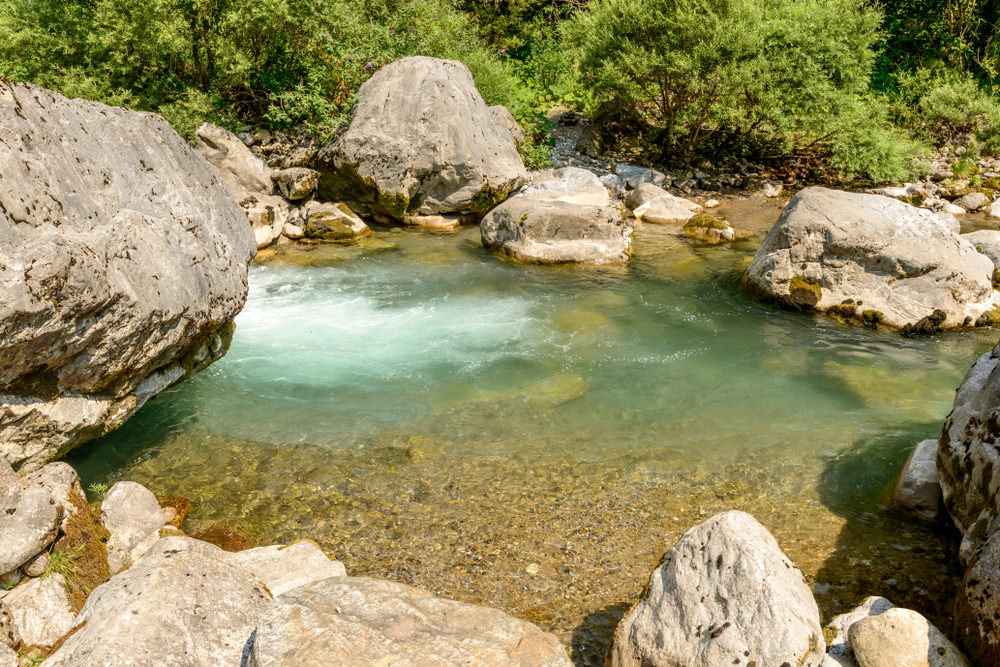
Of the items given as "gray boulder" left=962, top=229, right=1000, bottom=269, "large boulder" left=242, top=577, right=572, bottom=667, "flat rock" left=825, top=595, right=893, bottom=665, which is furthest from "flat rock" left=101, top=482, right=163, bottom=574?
"gray boulder" left=962, top=229, right=1000, bottom=269

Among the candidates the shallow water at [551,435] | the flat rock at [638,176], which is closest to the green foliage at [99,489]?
the shallow water at [551,435]

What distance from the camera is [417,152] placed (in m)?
14.5

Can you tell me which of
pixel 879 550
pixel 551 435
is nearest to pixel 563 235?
pixel 551 435

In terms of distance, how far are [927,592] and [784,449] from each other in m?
2.07

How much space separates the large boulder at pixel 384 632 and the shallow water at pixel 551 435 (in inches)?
48.7

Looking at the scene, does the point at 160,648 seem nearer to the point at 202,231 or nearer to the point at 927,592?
the point at 202,231

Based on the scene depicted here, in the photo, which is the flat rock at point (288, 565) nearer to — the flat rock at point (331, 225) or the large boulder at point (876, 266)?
the large boulder at point (876, 266)

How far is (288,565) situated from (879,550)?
4433 millimetres

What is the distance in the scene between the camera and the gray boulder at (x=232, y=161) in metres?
14.4

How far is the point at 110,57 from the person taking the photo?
15.4 meters

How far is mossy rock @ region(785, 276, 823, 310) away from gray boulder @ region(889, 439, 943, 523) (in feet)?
15.2

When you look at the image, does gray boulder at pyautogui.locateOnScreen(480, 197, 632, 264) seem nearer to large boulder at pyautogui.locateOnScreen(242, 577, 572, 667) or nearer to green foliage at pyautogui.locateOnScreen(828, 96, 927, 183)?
green foliage at pyautogui.locateOnScreen(828, 96, 927, 183)

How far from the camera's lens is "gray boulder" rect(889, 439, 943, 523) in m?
5.73

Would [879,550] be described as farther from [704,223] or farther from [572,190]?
[572,190]
